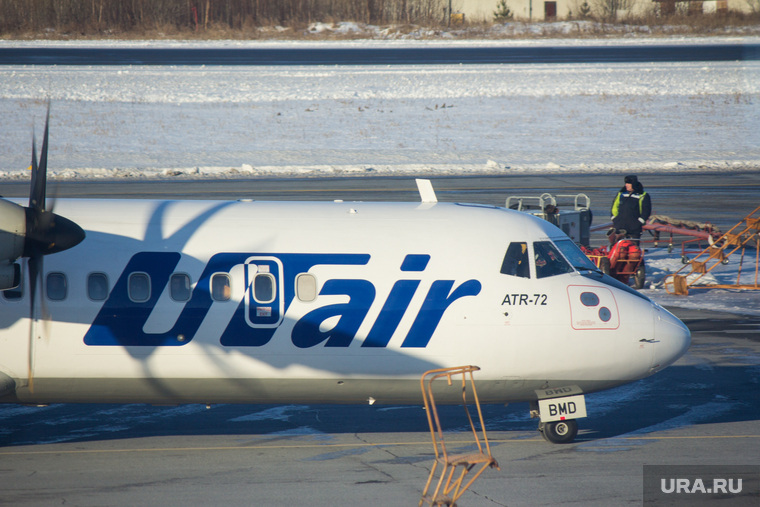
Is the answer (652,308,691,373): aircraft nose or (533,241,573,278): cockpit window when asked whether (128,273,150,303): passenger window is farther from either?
(652,308,691,373): aircraft nose

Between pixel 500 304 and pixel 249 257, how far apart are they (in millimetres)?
3496

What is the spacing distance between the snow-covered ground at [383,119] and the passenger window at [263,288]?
26.4 meters

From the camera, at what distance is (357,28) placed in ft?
237

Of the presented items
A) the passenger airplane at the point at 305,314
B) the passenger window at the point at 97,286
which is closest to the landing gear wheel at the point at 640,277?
the passenger airplane at the point at 305,314

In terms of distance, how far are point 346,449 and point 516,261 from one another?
3.62 metres

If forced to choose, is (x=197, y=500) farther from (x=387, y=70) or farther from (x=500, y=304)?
(x=387, y=70)

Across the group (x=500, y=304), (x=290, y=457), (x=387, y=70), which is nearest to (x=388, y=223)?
(x=500, y=304)

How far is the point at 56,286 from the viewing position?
429 inches

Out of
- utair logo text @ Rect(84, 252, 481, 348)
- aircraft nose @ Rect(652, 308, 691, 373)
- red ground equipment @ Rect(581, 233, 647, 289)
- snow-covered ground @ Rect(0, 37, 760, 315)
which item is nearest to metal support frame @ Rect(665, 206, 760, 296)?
red ground equipment @ Rect(581, 233, 647, 289)

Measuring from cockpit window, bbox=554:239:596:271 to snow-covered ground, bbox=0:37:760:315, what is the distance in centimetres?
2609

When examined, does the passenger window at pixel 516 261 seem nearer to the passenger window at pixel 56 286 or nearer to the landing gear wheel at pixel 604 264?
the passenger window at pixel 56 286

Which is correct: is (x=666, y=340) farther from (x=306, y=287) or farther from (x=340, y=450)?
(x=306, y=287)

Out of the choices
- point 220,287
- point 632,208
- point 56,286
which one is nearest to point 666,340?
point 220,287

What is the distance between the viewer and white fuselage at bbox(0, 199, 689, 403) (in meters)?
10.9
